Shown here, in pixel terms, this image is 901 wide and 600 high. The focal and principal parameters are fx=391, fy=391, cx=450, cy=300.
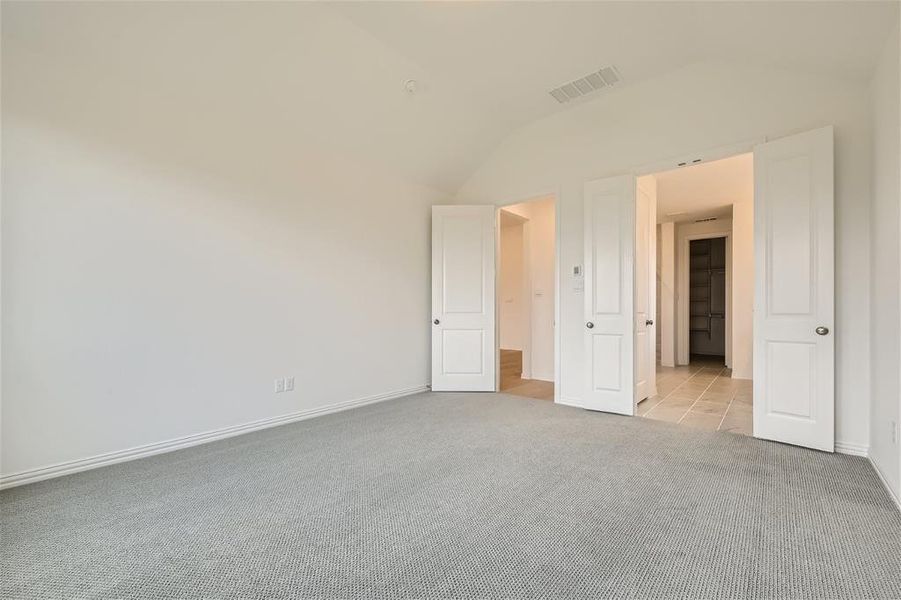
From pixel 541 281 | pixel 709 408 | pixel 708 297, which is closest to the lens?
pixel 709 408

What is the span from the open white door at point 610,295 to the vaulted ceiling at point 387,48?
1.11 meters

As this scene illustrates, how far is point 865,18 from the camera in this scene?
2.22 metres

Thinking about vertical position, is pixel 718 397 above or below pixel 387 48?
below

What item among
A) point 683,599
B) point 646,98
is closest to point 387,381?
point 683,599

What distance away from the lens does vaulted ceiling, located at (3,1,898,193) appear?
2.42 metres

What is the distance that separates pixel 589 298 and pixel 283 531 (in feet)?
10.8

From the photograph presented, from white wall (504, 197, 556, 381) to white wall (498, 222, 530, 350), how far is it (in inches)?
91.5

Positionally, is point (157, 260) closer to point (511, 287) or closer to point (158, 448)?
point (158, 448)

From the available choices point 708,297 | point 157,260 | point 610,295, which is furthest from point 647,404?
point 708,297

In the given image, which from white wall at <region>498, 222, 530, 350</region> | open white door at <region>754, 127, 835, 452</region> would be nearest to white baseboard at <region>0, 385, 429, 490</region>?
open white door at <region>754, 127, 835, 452</region>

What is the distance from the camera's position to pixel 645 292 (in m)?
4.54

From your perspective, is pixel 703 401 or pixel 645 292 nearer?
pixel 703 401

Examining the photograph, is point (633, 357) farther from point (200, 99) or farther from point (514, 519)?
point (200, 99)

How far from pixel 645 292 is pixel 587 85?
91.6 inches
